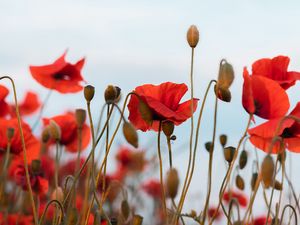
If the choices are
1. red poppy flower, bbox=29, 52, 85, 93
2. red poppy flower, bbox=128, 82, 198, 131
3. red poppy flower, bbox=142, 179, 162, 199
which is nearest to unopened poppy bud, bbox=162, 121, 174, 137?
red poppy flower, bbox=128, 82, 198, 131

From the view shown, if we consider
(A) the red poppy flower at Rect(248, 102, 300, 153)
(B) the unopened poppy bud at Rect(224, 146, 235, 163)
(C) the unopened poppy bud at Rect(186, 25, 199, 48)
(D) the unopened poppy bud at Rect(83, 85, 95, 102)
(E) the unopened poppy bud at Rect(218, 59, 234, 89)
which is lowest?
(B) the unopened poppy bud at Rect(224, 146, 235, 163)

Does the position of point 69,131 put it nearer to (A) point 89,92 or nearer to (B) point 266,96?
(A) point 89,92

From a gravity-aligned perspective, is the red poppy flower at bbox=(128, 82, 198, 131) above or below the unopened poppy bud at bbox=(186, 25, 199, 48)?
below

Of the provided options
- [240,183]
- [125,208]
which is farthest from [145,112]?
[240,183]

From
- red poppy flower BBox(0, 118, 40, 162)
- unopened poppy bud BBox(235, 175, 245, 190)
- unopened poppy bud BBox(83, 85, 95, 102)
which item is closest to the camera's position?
unopened poppy bud BBox(83, 85, 95, 102)

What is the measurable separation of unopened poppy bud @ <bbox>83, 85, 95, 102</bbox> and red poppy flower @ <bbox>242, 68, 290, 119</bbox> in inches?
13.3

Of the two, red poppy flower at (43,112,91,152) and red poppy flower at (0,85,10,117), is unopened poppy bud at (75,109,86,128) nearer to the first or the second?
red poppy flower at (0,85,10,117)

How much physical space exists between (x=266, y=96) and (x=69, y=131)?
0.95 m

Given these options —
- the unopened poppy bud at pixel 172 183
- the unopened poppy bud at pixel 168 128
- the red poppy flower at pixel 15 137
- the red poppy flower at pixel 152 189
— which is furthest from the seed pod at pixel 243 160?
the red poppy flower at pixel 152 189

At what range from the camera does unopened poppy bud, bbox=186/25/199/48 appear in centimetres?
163

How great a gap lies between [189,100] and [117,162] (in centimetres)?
Answer: 215

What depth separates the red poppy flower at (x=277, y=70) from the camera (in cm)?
165

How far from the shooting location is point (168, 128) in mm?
1561

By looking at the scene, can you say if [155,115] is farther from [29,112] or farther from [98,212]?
[29,112]
